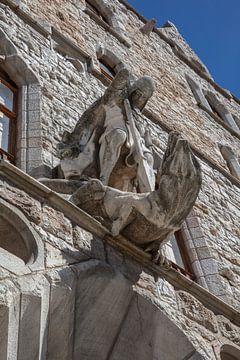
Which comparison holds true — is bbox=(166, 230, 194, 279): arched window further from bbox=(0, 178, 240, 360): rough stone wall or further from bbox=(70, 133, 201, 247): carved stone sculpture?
bbox=(70, 133, 201, 247): carved stone sculpture

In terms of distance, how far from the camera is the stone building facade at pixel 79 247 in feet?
12.8

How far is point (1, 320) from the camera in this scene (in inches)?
141

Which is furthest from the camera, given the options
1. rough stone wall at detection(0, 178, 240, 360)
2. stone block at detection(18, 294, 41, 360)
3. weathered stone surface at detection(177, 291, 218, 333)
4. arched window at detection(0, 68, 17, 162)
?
arched window at detection(0, 68, 17, 162)

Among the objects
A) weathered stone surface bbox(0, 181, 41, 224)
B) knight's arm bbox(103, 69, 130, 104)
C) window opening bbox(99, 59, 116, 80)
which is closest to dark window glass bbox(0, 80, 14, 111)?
knight's arm bbox(103, 69, 130, 104)

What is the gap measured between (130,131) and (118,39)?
6.56 meters

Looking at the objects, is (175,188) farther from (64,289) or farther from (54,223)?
(64,289)

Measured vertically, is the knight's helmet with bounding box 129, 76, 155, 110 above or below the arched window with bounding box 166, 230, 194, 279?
above

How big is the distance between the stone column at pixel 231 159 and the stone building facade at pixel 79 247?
3.0 inches

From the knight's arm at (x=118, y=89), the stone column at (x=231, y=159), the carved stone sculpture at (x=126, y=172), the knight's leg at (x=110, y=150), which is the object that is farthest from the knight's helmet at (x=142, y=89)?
the stone column at (x=231, y=159)

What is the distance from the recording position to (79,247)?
4523 mm

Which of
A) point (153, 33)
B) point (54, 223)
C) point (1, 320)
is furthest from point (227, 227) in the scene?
point (153, 33)

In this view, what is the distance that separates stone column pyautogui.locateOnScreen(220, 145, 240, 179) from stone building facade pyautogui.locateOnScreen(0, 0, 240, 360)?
0.25 ft

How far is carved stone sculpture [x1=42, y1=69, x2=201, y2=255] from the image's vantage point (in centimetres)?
486

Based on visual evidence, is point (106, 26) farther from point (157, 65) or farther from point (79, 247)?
point (79, 247)
